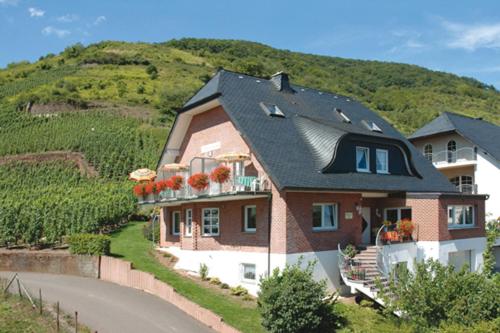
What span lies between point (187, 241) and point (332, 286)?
865cm

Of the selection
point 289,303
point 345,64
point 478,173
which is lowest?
point 289,303

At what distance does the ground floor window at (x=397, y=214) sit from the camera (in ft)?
79.9

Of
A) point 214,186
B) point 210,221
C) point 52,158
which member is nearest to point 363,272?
point 214,186

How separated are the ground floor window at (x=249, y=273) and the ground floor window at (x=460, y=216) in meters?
10.1

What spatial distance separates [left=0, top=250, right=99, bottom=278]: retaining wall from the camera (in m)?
25.3

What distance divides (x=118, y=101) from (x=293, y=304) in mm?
67593

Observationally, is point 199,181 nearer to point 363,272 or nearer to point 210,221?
point 210,221

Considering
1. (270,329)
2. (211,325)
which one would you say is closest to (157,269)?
(211,325)

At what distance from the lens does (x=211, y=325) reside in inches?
698

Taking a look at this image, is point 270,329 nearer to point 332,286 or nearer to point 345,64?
point 332,286

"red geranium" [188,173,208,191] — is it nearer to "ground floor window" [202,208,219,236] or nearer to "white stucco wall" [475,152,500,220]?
"ground floor window" [202,208,219,236]

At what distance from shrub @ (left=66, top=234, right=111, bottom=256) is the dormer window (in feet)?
47.1

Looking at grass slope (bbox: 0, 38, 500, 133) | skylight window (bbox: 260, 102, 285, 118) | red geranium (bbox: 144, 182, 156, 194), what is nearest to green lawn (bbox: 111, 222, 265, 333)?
red geranium (bbox: 144, 182, 156, 194)

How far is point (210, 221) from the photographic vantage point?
24.8 m
